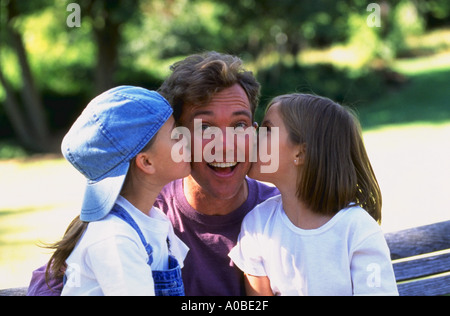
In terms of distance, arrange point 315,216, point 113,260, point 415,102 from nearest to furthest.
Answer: point 113,260, point 315,216, point 415,102

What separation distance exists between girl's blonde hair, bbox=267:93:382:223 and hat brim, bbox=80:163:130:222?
0.77 metres

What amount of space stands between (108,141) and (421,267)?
1927 millimetres

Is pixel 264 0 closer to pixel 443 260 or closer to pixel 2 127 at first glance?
pixel 2 127

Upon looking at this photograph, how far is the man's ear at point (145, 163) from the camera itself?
2430mm

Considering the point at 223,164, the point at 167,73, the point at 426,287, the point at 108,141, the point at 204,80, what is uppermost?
the point at 204,80

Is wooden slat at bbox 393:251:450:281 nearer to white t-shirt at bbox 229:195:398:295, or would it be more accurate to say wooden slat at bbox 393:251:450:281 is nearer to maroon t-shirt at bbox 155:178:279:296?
maroon t-shirt at bbox 155:178:279:296

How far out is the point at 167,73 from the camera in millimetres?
9422

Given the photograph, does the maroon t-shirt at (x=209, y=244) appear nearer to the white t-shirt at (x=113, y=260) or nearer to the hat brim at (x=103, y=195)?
the white t-shirt at (x=113, y=260)

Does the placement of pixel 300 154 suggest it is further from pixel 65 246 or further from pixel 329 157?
pixel 65 246

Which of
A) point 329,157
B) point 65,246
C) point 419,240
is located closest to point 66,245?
point 65,246

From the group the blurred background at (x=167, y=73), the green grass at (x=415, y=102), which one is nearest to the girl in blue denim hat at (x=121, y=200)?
the blurred background at (x=167, y=73)

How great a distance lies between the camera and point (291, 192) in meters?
2.69

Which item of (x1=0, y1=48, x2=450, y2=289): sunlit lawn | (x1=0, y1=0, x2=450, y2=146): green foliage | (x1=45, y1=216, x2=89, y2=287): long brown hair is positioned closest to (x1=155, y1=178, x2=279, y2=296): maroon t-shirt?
(x1=45, y1=216, x2=89, y2=287): long brown hair
